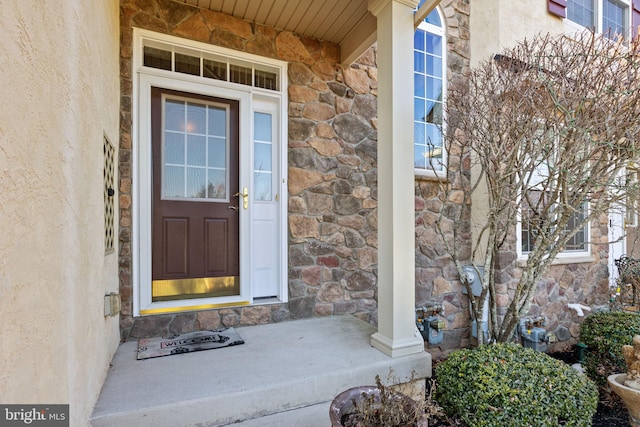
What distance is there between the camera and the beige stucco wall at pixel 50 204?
82 cm

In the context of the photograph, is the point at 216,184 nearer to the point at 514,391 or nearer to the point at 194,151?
the point at 194,151

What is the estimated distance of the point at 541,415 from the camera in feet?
6.22

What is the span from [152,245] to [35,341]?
6.05 feet

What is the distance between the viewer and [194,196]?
285cm

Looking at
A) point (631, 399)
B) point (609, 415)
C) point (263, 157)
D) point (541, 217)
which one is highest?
point (263, 157)

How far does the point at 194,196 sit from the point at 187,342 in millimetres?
1222

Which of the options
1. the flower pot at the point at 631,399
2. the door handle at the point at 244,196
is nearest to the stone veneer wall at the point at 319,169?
the door handle at the point at 244,196

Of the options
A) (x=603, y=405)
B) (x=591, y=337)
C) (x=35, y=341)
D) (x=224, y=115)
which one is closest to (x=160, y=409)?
(x=35, y=341)

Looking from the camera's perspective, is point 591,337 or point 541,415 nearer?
point 541,415

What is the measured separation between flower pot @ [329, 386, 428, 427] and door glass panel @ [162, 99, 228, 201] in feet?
6.54

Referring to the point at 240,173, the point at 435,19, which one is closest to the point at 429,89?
the point at 435,19

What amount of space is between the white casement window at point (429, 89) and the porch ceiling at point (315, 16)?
1120 millimetres

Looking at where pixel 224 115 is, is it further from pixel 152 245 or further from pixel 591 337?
pixel 591 337

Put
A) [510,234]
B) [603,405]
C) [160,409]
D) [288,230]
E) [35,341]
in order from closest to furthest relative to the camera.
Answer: [35,341]
[160,409]
[603,405]
[288,230]
[510,234]
